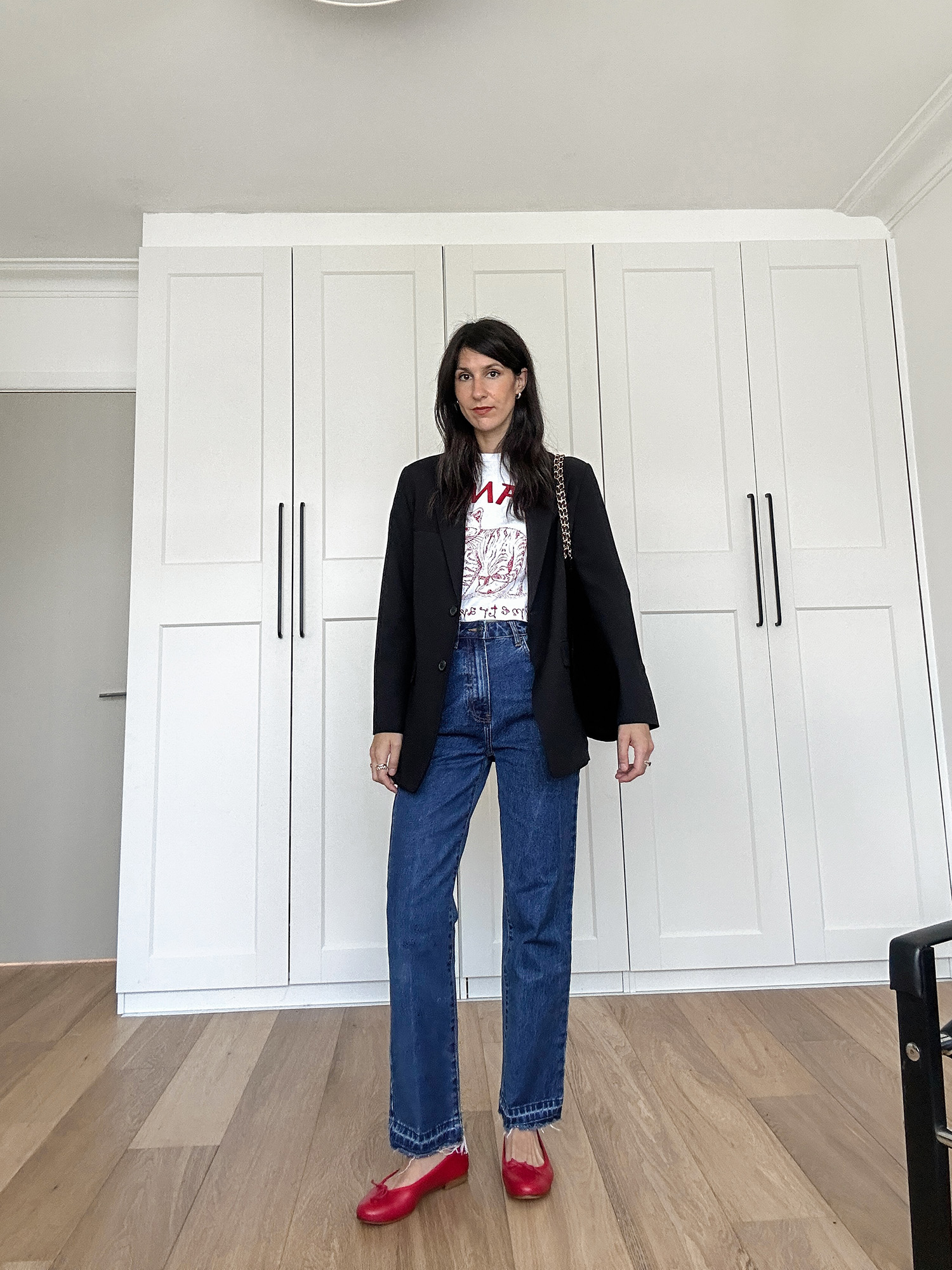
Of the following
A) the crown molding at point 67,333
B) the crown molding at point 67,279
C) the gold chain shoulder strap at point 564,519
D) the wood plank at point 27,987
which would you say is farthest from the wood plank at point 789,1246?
the crown molding at point 67,279

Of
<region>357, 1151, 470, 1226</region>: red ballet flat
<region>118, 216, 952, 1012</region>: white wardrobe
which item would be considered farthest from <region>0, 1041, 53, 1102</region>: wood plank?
<region>357, 1151, 470, 1226</region>: red ballet flat

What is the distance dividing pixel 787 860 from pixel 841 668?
0.57 meters

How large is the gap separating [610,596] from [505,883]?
1.66ft

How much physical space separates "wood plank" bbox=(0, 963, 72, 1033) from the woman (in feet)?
4.72

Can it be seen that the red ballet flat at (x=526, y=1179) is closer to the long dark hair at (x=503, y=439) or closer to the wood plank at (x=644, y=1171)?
the wood plank at (x=644, y=1171)

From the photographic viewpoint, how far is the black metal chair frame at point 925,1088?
0.80m

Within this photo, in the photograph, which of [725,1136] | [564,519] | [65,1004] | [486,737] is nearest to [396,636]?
[486,737]

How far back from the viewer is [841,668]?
242 cm

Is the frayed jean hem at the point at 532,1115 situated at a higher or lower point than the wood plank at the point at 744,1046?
higher

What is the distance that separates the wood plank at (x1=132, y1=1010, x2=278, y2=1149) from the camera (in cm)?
153

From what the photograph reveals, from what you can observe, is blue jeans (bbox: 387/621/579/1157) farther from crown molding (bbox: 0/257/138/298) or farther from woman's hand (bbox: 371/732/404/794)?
crown molding (bbox: 0/257/138/298)

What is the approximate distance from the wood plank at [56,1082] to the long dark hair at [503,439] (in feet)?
4.38

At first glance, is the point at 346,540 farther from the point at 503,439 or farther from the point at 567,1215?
the point at 567,1215

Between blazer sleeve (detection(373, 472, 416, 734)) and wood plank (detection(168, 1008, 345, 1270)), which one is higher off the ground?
blazer sleeve (detection(373, 472, 416, 734))
